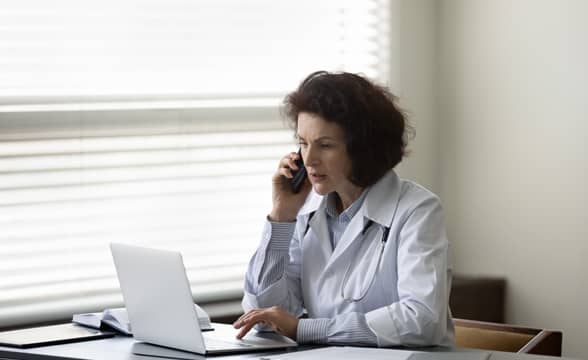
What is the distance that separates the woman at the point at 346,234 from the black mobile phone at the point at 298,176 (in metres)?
0.01

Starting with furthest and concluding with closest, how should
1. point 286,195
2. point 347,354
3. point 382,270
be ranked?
point 286,195 → point 382,270 → point 347,354

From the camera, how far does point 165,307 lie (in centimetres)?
263

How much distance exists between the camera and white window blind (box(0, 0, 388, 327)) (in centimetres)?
365

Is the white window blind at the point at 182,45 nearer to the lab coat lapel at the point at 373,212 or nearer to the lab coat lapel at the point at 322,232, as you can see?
the lab coat lapel at the point at 322,232

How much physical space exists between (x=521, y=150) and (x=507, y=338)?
5.04 feet

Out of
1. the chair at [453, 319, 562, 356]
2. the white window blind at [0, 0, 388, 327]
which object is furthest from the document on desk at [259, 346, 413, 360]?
the white window blind at [0, 0, 388, 327]

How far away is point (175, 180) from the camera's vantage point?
4062 millimetres

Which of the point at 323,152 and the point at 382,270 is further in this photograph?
the point at 323,152

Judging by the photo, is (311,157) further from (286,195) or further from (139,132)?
(139,132)

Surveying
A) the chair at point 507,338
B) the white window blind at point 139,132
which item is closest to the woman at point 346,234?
the chair at point 507,338

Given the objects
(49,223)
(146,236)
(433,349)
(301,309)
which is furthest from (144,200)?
(433,349)

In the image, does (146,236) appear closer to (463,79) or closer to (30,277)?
(30,277)

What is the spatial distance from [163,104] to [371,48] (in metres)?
1.11

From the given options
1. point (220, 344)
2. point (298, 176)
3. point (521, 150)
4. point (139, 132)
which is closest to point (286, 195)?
point (298, 176)
